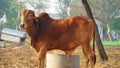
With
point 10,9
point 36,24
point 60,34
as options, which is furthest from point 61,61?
point 10,9

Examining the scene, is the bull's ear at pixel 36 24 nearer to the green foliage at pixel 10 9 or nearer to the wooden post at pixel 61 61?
the wooden post at pixel 61 61

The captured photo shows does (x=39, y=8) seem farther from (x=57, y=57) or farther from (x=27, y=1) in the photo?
(x=57, y=57)

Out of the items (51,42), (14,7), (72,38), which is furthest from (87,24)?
(14,7)

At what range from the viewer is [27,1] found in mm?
63812

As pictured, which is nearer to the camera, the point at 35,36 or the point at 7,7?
the point at 35,36

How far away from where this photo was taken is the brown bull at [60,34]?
6863mm

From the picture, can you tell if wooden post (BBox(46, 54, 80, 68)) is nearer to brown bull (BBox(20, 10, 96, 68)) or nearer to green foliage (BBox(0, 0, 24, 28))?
brown bull (BBox(20, 10, 96, 68))

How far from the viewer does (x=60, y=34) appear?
7062mm

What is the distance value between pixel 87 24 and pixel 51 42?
36.0 inches

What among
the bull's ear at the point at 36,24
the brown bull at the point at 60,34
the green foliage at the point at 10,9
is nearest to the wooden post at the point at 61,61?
the brown bull at the point at 60,34

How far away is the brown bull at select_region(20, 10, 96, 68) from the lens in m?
6.86

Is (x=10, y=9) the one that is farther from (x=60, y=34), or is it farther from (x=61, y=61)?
(x=60, y=34)

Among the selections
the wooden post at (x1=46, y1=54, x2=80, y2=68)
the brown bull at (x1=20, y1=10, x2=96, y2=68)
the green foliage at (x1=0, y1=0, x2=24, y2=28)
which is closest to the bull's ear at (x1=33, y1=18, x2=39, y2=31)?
the brown bull at (x1=20, y1=10, x2=96, y2=68)

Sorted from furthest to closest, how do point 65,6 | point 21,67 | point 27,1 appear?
point 65,6, point 27,1, point 21,67
